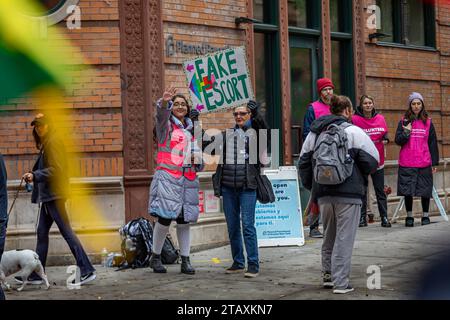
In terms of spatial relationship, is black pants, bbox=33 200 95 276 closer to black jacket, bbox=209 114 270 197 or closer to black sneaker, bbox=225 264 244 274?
black sneaker, bbox=225 264 244 274

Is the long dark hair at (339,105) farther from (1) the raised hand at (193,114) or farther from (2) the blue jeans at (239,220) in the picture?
(1) the raised hand at (193,114)

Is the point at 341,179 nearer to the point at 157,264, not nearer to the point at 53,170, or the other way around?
the point at 157,264

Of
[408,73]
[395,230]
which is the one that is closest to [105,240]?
[395,230]

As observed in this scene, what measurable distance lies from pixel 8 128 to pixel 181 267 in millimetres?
2948

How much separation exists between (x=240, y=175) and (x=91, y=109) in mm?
2519

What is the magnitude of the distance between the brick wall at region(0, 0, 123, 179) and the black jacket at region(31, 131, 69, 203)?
1515 mm

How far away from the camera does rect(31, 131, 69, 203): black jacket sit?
8398mm

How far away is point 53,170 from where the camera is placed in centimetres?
838

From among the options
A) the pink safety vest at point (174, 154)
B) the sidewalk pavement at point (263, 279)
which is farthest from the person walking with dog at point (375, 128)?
the pink safety vest at point (174, 154)

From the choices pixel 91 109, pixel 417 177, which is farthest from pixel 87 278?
pixel 417 177

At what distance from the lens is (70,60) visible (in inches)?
394

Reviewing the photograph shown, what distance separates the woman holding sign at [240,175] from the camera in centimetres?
858

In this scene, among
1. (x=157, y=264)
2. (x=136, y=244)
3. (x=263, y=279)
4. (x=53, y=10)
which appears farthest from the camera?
(x=53, y=10)
